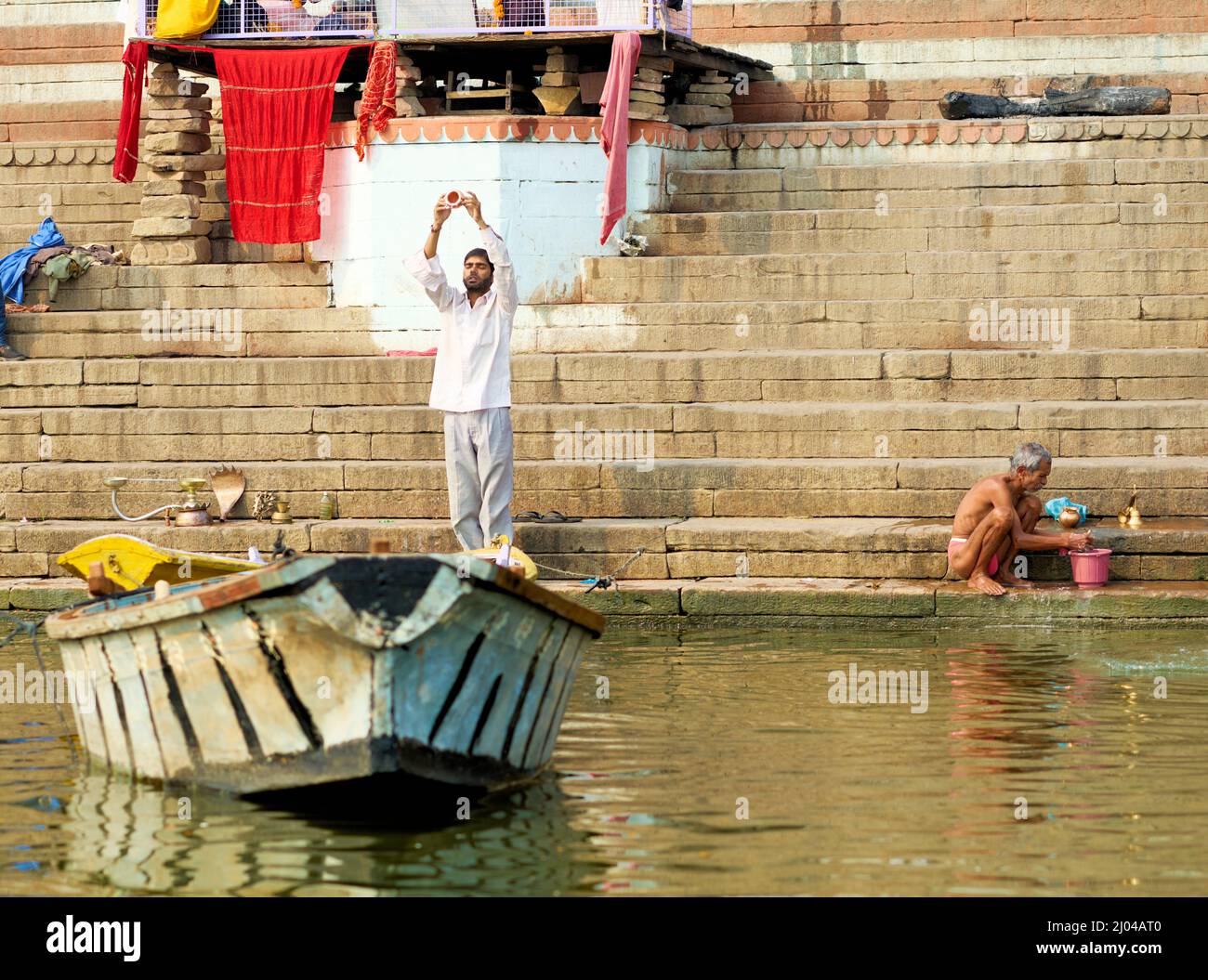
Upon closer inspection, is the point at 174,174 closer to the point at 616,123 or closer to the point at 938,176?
the point at 616,123

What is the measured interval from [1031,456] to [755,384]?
2.92 m

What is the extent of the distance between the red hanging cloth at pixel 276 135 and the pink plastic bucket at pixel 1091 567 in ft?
22.9

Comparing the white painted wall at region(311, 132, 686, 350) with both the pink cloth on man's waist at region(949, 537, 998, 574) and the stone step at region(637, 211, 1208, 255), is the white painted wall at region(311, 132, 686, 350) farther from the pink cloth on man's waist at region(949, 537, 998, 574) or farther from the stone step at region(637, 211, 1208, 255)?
the pink cloth on man's waist at region(949, 537, 998, 574)

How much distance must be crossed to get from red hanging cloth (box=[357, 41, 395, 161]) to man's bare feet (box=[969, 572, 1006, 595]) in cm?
646

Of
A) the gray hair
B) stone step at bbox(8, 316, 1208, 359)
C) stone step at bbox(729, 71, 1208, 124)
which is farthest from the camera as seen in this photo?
stone step at bbox(729, 71, 1208, 124)

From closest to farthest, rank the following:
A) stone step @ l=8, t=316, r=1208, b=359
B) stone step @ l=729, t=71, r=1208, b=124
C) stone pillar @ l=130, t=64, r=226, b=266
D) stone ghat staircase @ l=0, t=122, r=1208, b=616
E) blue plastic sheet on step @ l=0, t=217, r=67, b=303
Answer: stone ghat staircase @ l=0, t=122, r=1208, b=616 < stone step @ l=8, t=316, r=1208, b=359 < blue plastic sheet on step @ l=0, t=217, r=67, b=303 < stone pillar @ l=130, t=64, r=226, b=266 < stone step @ l=729, t=71, r=1208, b=124

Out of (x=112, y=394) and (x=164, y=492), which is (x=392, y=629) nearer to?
(x=164, y=492)

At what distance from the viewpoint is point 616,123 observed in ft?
49.1

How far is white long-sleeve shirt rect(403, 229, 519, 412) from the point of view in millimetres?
11438

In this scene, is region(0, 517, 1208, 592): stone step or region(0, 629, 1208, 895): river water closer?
region(0, 629, 1208, 895): river water

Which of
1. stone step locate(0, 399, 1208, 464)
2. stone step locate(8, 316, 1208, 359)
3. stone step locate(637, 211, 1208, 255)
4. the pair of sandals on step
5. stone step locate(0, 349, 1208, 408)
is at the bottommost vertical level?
the pair of sandals on step

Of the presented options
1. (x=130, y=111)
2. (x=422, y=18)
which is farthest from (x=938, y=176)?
(x=130, y=111)

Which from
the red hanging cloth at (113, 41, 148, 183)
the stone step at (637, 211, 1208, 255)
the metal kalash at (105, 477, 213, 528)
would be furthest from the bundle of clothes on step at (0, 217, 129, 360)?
the stone step at (637, 211, 1208, 255)

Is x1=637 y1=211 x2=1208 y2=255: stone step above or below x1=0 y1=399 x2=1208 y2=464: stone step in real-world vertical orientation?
above
